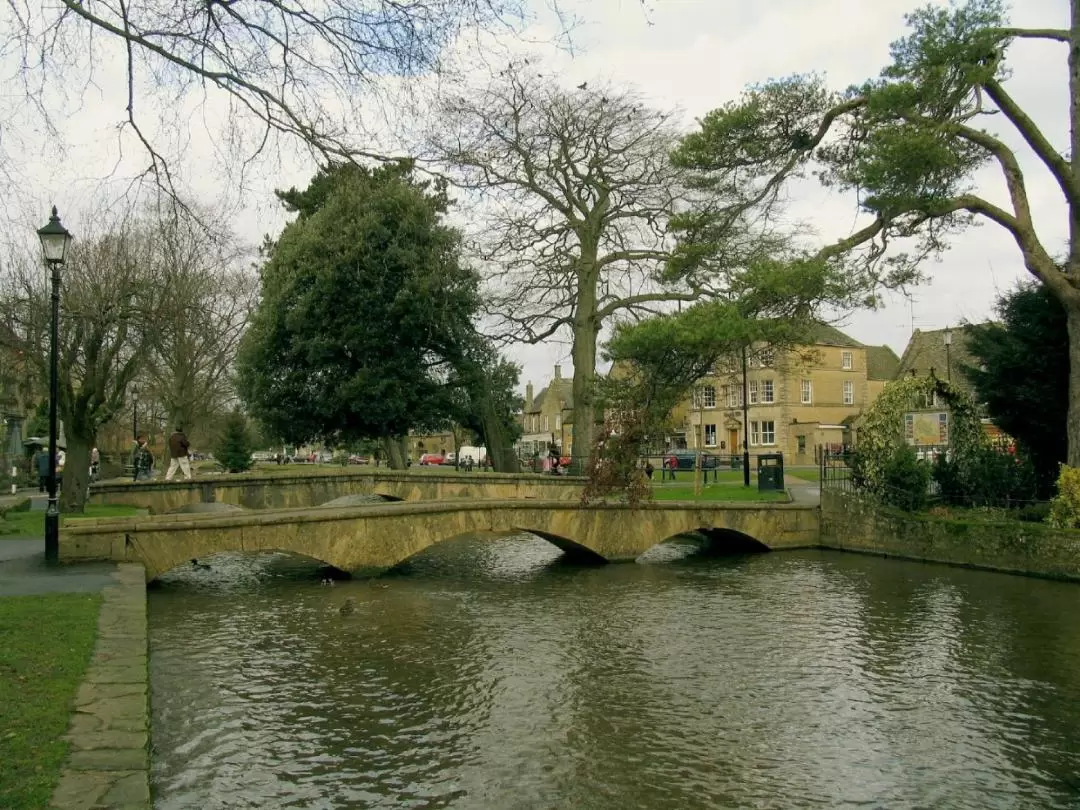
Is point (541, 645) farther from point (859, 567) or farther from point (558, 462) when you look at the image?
point (558, 462)

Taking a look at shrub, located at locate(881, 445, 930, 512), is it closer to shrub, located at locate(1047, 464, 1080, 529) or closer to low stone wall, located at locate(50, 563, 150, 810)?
shrub, located at locate(1047, 464, 1080, 529)

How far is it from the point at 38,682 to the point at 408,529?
11.5 metres

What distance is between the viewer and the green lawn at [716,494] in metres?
27.9

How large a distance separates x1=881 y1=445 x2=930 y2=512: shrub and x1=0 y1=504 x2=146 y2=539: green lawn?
1797cm

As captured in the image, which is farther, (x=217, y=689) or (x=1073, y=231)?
(x=1073, y=231)

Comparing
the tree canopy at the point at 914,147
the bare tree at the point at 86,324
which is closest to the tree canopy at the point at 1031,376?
the tree canopy at the point at 914,147

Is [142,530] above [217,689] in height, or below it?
above

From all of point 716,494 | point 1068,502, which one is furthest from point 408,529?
point 716,494

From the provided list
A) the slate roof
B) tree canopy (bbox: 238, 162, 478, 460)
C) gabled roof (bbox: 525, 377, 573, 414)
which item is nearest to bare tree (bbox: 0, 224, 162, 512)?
tree canopy (bbox: 238, 162, 478, 460)

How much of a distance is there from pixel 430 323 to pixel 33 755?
93.5 feet

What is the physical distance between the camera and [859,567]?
68.0 ft

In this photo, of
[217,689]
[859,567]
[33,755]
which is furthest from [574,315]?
[33,755]

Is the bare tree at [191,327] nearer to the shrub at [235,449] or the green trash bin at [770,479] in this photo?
the shrub at [235,449]

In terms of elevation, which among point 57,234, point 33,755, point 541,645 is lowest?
point 541,645
